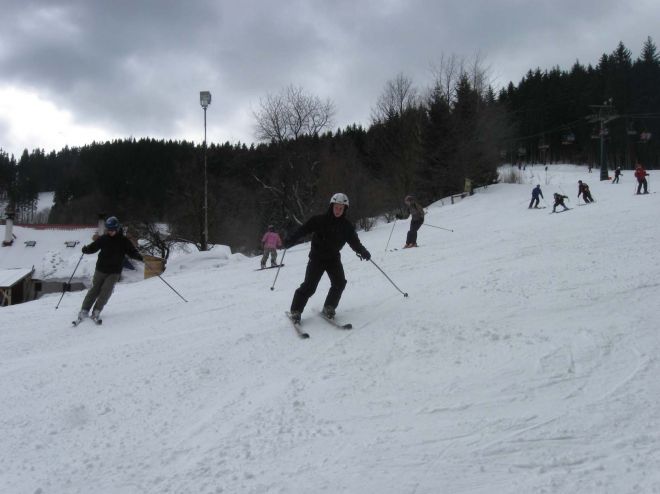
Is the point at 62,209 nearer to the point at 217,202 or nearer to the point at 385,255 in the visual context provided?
the point at 217,202

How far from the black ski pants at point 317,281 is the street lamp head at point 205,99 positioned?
21250 millimetres

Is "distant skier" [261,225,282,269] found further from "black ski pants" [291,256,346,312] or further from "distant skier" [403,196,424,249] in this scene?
"black ski pants" [291,256,346,312]

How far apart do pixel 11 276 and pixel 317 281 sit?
2779 cm

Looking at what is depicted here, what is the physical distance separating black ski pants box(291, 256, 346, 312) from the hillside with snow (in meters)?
0.35

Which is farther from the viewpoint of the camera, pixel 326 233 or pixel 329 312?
pixel 329 312

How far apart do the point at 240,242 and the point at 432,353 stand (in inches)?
1698

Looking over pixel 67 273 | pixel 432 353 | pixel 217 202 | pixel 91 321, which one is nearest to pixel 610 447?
pixel 432 353

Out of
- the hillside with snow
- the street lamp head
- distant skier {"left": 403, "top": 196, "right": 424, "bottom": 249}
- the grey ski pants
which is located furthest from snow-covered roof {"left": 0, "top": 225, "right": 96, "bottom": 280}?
the hillside with snow

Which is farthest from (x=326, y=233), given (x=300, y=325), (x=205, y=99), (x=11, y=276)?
(x=11, y=276)

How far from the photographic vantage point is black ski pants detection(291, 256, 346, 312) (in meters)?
6.12

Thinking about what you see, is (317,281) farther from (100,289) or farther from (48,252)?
(48,252)

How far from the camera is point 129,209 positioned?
174ft

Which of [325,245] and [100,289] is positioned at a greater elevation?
[325,245]

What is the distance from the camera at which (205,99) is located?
24812 mm
